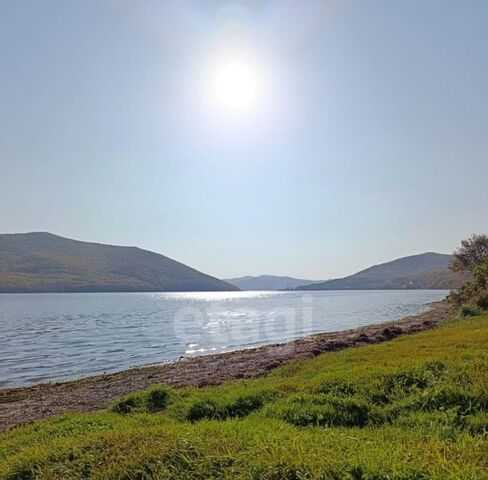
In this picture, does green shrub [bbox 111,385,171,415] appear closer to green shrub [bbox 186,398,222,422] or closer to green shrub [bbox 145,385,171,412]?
green shrub [bbox 145,385,171,412]

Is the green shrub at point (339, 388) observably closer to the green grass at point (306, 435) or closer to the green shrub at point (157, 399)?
the green grass at point (306, 435)

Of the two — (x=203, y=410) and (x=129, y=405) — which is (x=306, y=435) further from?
(x=129, y=405)

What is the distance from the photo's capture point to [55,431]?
11.8m

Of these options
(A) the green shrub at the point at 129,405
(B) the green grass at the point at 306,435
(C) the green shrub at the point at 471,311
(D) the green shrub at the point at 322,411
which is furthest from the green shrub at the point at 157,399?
(C) the green shrub at the point at 471,311

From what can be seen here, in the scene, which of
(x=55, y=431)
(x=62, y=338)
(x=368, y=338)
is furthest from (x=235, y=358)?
(x=62, y=338)

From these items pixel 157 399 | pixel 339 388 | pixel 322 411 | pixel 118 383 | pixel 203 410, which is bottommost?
pixel 118 383

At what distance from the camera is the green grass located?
228 inches

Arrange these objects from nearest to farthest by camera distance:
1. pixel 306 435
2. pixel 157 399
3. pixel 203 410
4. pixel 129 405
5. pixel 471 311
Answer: pixel 306 435, pixel 203 410, pixel 129 405, pixel 157 399, pixel 471 311

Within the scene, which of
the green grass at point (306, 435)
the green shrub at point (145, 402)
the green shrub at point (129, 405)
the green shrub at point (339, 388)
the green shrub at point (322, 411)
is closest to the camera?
the green grass at point (306, 435)

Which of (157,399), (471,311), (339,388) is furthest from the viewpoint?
(471,311)

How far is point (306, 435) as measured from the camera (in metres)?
7.88

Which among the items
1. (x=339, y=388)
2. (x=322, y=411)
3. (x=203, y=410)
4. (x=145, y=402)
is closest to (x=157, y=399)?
(x=145, y=402)

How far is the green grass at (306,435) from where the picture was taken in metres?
5.80

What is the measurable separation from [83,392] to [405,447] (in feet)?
71.7
